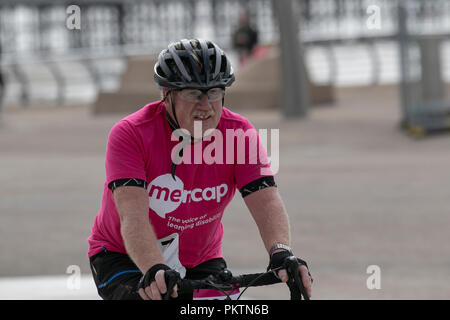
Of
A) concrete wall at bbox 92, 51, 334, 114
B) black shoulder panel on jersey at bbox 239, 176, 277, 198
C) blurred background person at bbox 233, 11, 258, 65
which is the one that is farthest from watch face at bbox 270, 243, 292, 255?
blurred background person at bbox 233, 11, 258, 65

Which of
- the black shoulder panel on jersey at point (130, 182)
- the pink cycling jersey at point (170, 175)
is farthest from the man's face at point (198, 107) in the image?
the black shoulder panel on jersey at point (130, 182)

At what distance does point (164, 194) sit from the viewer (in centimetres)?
375

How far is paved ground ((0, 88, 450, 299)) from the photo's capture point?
7.78 metres

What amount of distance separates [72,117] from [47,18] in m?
33.4

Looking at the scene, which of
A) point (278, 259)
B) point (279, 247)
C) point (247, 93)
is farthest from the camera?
point (247, 93)

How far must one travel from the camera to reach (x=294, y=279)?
3336 millimetres

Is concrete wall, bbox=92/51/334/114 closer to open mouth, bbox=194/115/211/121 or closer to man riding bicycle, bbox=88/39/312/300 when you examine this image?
man riding bicycle, bbox=88/39/312/300

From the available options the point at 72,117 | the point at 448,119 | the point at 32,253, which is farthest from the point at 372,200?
the point at 72,117

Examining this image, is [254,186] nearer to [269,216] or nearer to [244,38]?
[269,216]

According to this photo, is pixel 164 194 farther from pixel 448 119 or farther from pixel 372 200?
pixel 448 119

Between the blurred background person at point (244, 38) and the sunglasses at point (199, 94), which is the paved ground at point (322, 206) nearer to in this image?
the sunglasses at point (199, 94)

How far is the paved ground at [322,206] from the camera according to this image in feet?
25.5

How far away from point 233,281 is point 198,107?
652 millimetres

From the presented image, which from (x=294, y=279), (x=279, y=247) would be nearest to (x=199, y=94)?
(x=279, y=247)
